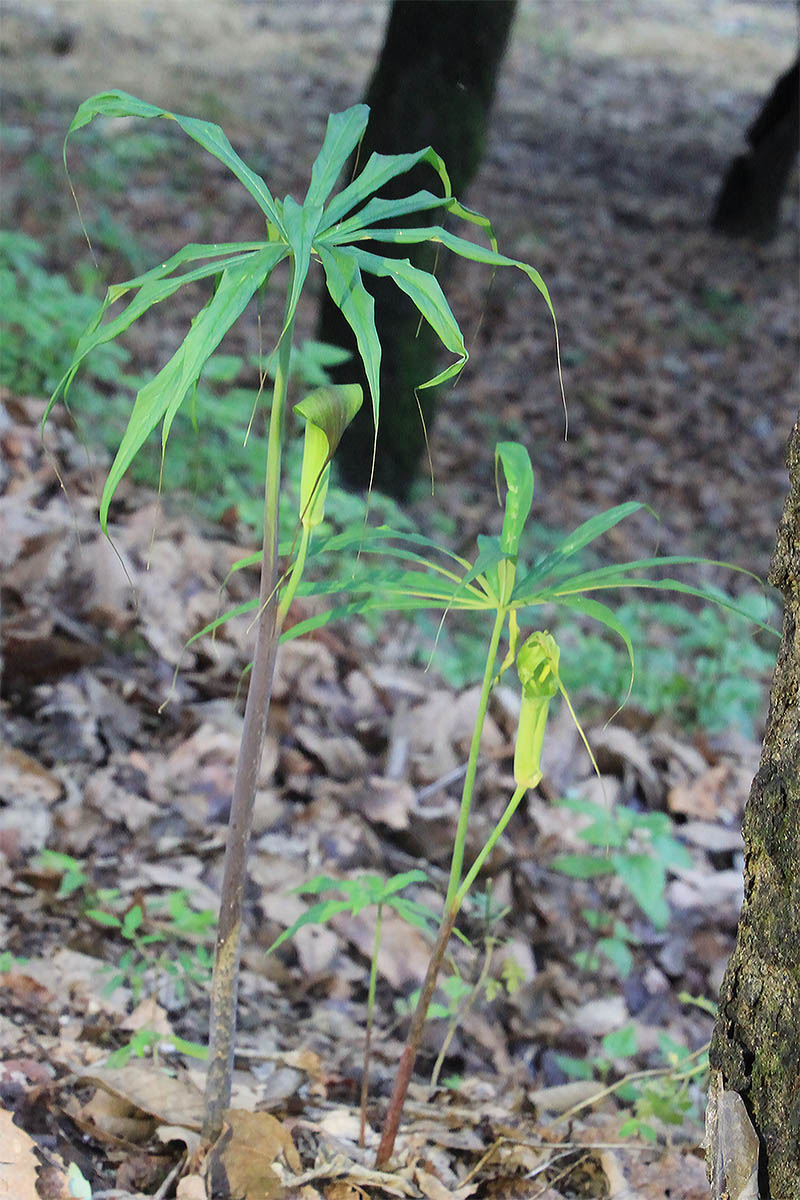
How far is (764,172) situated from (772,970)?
28.3 ft

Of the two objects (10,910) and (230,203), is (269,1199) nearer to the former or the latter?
(10,910)

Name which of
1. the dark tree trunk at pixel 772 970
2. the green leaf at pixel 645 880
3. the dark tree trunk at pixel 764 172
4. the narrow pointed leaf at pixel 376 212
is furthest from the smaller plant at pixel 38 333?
the dark tree trunk at pixel 764 172

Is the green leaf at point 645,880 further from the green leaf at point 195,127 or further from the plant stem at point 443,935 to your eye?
the green leaf at point 195,127

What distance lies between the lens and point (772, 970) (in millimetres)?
1058

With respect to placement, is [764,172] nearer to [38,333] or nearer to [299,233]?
[38,333]

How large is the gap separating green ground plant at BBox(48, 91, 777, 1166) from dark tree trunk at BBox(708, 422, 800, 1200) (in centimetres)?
13

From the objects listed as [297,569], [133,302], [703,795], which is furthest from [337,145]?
[703,795]

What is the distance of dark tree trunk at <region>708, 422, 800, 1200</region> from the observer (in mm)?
1030

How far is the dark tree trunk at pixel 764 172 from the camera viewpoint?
8234 mm

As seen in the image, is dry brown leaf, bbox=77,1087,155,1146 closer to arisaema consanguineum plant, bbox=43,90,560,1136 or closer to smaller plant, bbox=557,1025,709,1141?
arisaema consanguineum plant, bbox=43,90,560,1136

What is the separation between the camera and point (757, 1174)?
3.43 feet

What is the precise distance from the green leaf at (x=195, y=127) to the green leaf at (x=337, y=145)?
0.07m

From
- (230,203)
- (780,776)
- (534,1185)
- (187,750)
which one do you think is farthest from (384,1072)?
(230,203)

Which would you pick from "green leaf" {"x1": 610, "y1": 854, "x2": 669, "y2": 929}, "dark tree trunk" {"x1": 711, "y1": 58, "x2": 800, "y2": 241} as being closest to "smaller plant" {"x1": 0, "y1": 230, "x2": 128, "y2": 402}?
"green leaf" {"x1": 610, "y1": 854, "x2": 669, "y2": 929}
